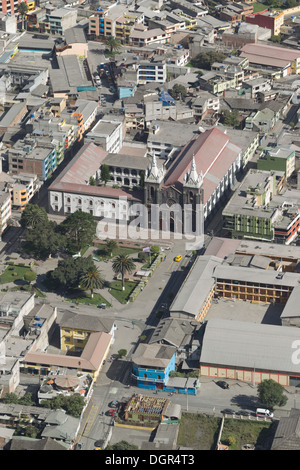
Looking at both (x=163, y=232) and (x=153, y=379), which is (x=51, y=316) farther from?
(x=163, y=232)

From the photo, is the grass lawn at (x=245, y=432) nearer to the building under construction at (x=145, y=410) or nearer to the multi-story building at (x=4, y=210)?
the building under construction at (x=145, y=410)

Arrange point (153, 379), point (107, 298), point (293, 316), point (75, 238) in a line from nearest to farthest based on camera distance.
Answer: point (153, 379) → point (293, 316) → point (107, 298) → point (75, 238)

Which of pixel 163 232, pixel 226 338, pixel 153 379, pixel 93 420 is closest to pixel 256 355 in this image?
pixel 226 338

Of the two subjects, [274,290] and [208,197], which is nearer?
[274,290]

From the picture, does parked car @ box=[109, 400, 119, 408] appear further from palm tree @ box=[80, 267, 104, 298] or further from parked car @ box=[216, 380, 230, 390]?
palm tree @ box=[80, 267, 104, 298]

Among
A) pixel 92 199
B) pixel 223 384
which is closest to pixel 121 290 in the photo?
pixel 92 199

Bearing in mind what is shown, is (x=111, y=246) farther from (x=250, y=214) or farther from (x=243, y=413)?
(x=243, y=413)

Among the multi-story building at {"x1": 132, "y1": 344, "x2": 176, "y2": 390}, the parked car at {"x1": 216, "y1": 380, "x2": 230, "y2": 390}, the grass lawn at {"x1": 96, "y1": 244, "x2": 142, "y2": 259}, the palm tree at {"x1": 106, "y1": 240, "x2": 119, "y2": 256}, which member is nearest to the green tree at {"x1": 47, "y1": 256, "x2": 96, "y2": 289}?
the palm tree at {"x1": 106, "y1": 240, "x2": 119, "y2": 256}

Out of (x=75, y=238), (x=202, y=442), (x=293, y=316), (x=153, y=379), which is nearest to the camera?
(x=202, y=442)

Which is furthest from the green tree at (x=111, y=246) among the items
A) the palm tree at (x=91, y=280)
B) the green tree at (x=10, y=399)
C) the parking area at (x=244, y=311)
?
the green tree at (x=10, y=399)
